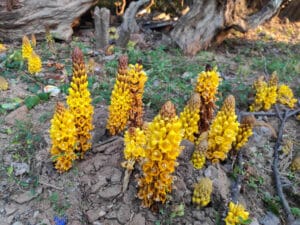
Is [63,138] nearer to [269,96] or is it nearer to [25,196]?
[25,196]

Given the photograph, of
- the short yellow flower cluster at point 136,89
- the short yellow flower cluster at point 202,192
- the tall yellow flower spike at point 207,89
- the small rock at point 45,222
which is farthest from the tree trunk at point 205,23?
the small rock at point 45,222

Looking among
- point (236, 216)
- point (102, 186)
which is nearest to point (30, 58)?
point (102, 186)

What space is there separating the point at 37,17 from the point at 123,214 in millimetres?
4404

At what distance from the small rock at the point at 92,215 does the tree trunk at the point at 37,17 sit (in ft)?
13.5

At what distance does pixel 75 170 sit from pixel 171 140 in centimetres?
112

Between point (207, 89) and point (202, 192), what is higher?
point (207, 89)

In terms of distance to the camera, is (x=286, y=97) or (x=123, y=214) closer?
(x=123, y=214)

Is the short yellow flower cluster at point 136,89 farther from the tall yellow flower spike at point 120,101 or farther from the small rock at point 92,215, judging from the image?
the small rock at point 92,215

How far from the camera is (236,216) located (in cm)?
265

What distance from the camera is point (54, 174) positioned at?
10.2 ft

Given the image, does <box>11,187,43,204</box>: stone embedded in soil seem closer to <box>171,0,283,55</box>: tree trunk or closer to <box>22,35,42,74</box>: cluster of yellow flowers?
<box>22,35,42,74</box>: cluster of yellow flowers

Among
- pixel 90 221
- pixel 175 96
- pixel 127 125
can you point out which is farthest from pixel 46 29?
pixel 90 221

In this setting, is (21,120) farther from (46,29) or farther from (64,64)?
(46,29)

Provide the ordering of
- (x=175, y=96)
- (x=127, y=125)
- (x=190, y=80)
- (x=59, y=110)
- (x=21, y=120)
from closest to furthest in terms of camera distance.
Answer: (x=59, y=110), (x=127, y=125), (x=21, y=120), (x=175, y=96), (x=190, y=80)
